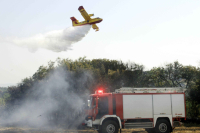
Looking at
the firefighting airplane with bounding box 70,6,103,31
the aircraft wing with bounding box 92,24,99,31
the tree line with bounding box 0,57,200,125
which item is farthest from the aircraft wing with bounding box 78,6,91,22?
the tree line with bounding box 0,57,200,125

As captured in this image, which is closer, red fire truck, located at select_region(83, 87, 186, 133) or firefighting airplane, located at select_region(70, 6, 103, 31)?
red fire truck, located at select_region(83, 87, 186, 133)

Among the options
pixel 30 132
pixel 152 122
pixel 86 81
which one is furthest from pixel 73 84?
pixel 152 122

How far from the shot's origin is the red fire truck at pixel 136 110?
1333 centimetres

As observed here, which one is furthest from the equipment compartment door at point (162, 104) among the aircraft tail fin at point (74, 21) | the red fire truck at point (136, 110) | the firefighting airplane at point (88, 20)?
the aircraft tail fin at point (74, 21)

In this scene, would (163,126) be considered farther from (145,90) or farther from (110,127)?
(110,127)

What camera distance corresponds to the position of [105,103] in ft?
44.4

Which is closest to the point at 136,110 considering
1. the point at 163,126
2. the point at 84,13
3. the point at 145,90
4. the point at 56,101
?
the point at 145,90

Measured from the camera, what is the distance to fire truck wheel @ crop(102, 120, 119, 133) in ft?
43.0

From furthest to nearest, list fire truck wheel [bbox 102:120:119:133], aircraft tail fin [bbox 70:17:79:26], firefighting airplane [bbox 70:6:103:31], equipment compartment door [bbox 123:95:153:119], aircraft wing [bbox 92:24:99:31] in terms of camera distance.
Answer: aircraft tail fin [bbox 70:17:79:26] < aircraft wing [bbox 92:24:99:31] < firefighting airplane [bbox 70:6:103:31] < equipment compartment door [bbox 123:95:153:119] < fire truck wheel [bbox 102:120:119:133]

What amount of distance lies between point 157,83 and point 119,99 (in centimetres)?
2031

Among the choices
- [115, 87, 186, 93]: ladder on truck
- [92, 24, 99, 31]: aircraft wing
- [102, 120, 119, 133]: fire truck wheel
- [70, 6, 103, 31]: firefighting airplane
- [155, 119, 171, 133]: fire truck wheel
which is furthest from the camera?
[92, 24, 99, 31]: aircraft wing

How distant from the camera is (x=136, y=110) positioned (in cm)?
1349

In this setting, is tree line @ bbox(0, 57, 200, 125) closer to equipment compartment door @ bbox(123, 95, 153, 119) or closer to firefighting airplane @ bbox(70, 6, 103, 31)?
firefighting airplane @ bbox(70, 6, 103, 31)

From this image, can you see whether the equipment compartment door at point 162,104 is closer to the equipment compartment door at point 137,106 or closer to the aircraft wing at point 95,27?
the equipment compartment door at point 137,106
